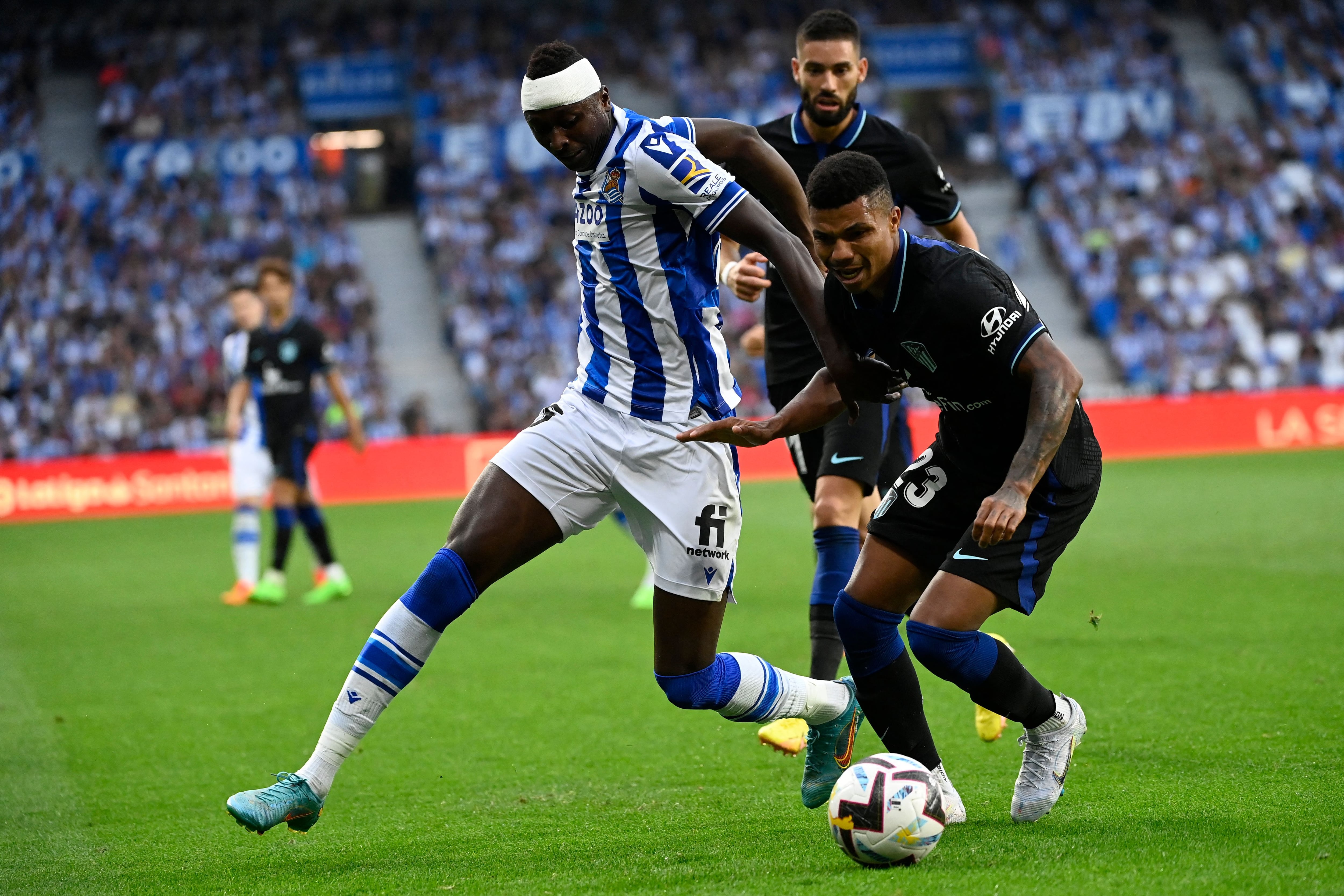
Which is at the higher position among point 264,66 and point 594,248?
point 264,66

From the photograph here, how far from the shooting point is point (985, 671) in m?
4.35

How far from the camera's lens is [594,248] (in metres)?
4.62

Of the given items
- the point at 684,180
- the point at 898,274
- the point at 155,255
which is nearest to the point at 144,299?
the point at 155,255

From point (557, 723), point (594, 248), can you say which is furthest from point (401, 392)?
point (594, 248)

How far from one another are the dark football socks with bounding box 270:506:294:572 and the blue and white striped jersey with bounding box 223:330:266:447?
59 centimetres

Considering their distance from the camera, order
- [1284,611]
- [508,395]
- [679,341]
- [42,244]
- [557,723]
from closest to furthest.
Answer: [679,341] < [557,723] < [1284,611] < [508,395] < [42,244]

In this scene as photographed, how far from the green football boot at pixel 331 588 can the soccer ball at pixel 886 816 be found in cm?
813

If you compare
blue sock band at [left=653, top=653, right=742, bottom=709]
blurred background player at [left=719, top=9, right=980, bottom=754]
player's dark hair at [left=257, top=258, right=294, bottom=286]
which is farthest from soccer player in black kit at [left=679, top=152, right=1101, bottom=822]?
player's dark hair at [left=257, top=258, right=294, bottom=286]

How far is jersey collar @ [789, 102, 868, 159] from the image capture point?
19.4 feet

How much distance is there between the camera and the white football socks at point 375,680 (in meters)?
4.43

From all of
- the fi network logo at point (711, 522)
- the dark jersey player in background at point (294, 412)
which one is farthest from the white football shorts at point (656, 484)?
the dark jersey player in background at point (294, 412)

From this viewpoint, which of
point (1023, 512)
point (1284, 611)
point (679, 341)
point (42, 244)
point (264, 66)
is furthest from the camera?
point (264, 66)

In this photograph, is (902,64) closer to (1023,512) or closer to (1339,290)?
(1339,290)

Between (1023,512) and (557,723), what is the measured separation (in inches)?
125
